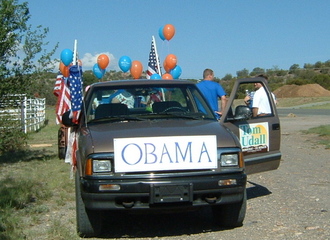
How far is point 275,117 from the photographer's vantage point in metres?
7.12

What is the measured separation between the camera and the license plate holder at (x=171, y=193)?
201 inches

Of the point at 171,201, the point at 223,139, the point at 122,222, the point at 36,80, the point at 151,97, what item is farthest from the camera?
the point at 36,80

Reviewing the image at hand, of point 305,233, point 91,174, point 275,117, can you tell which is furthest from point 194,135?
point 275,117

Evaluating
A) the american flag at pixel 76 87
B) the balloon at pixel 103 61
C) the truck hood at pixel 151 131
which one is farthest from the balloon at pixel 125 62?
the truck hood at pixel 151 131

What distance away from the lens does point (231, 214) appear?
226 inches

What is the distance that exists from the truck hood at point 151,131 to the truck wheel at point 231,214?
682 millimetres

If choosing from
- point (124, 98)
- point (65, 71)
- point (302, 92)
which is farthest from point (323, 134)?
point (302, 92)

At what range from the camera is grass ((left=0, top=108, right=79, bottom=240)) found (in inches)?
223

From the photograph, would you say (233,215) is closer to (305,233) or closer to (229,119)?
(305,233)

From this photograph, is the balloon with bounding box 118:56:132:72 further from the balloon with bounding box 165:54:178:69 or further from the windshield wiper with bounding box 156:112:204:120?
the windshield wiper with bounding box 156:112:204:120

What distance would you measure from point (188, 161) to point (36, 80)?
663cm

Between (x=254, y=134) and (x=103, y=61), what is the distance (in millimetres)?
9535

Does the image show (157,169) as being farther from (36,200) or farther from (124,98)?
(36,200)

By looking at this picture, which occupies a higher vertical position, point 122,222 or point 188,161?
point 188,161
